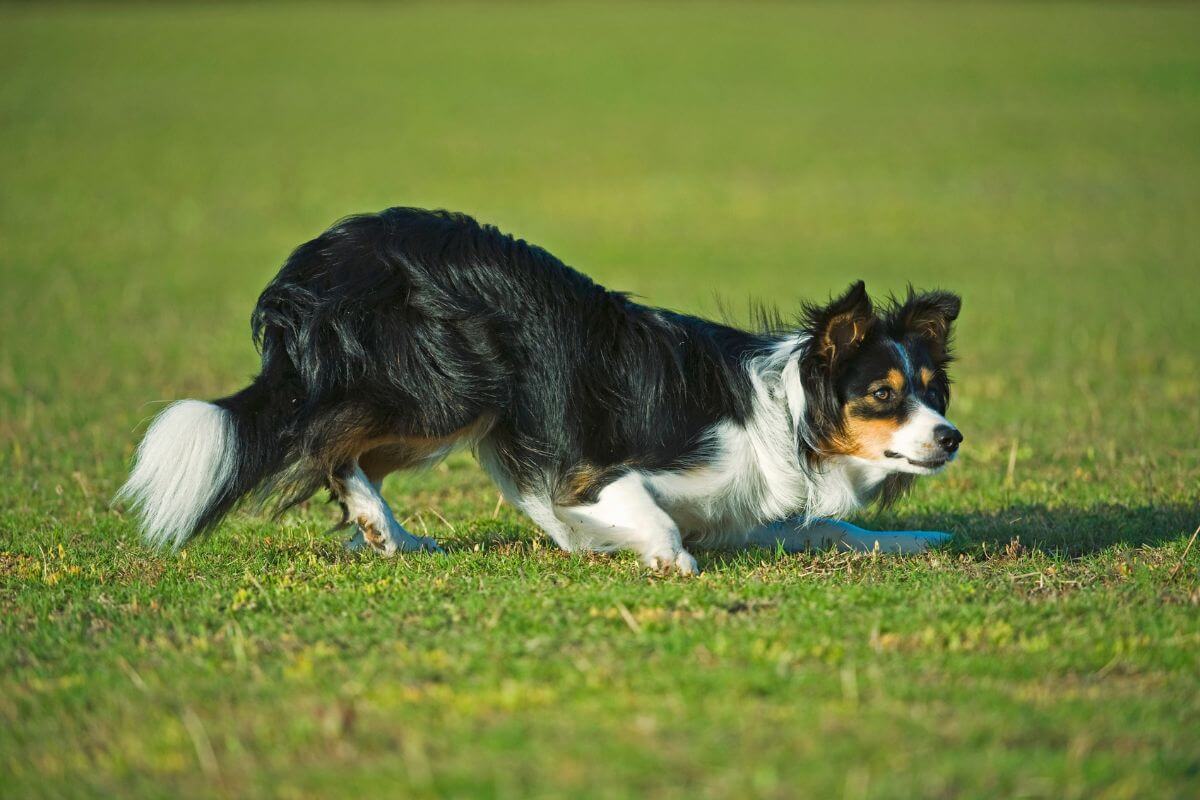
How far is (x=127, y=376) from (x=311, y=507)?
4242 millimetres

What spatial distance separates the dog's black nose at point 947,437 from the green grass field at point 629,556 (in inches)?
21.6

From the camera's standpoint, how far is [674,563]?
602 centimetres

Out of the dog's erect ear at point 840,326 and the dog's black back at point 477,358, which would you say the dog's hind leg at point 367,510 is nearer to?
the dog's black back at point 477,358

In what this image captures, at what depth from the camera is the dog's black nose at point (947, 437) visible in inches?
239

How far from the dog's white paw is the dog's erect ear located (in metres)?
1.10

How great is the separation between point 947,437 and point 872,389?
0.40m

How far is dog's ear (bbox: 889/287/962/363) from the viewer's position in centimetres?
642

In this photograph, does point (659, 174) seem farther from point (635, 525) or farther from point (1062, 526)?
point (635, 525)

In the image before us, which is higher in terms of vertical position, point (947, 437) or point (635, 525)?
point (947, 437)

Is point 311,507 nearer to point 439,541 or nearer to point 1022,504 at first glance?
point 439,541

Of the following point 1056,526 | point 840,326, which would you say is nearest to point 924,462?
point 840,326

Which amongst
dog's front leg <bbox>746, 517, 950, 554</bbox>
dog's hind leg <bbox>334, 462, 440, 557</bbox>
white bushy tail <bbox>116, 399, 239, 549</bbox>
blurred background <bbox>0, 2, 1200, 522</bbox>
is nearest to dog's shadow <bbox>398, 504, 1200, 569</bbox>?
dog's front leg <bbox>746, 517, 950, 554</bbox>

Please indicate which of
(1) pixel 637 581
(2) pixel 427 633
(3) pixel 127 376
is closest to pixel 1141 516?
(1) pixel 637 581

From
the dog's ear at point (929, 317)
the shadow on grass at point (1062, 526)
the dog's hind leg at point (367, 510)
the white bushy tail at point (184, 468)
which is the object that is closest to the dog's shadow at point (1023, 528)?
the shadow on grass at point (1062, 526)
